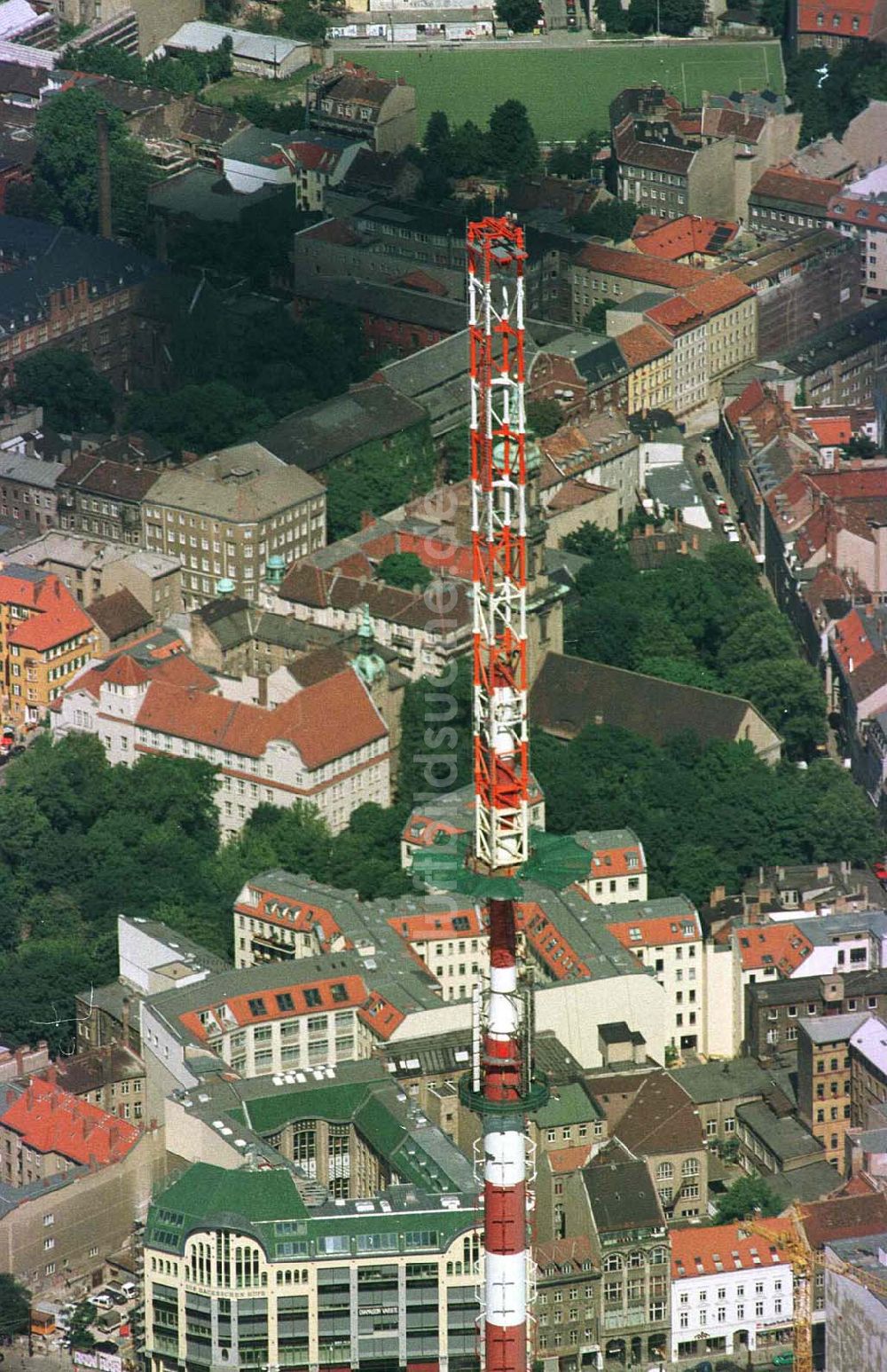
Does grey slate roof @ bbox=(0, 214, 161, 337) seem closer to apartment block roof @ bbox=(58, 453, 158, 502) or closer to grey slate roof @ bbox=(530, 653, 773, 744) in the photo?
apartment block roof @ bbox=(58, 453, 158, 502)

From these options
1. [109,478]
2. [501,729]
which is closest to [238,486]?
[109,478]

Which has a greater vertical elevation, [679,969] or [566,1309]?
[679,969]

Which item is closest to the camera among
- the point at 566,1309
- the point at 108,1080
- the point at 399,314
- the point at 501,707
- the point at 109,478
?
the point at 501,707

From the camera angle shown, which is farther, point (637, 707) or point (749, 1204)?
point (637, 707)

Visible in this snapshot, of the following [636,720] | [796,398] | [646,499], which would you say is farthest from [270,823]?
[796,398]

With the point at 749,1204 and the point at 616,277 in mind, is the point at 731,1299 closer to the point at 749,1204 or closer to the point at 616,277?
the point at 749,1204

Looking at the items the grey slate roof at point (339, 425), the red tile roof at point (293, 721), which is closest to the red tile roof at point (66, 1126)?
the red tile roof at point (293, 721)

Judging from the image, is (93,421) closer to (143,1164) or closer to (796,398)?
(796,398)
